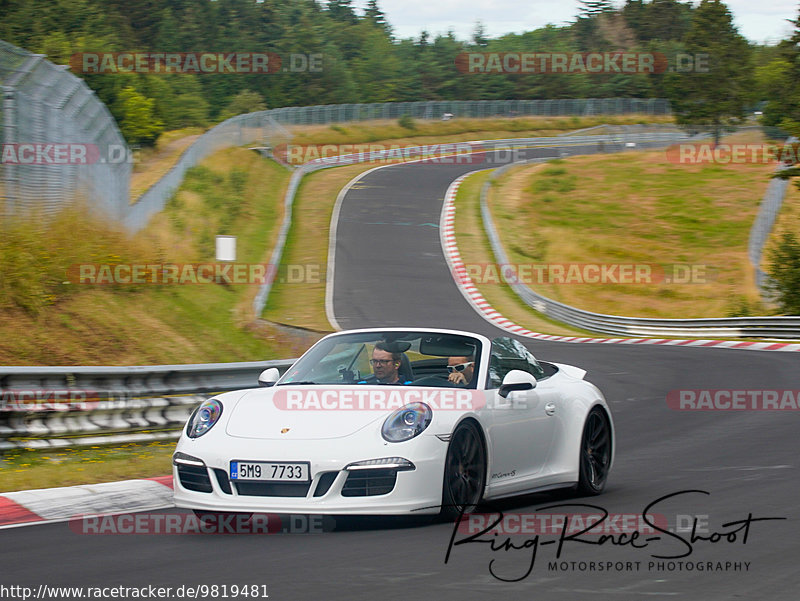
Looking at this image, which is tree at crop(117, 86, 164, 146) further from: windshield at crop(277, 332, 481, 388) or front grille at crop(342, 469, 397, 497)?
front grille at crop(342, 469, 397, 497)

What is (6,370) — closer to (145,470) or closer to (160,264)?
(145,470)

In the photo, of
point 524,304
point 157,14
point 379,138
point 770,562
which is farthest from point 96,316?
point 157,14

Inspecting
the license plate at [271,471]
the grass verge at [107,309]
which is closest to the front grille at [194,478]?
the license plate at [271,471]

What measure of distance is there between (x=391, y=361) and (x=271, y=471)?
1560 mm

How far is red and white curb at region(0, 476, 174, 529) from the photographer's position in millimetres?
7047

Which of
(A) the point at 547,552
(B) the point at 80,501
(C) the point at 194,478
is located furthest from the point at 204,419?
(A) the point at 547,552

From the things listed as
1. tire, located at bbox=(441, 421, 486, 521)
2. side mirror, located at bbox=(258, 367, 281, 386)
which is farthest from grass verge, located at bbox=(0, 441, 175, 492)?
tire, located at bbox=(441, 421, 486, 521)

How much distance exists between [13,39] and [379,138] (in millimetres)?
22813

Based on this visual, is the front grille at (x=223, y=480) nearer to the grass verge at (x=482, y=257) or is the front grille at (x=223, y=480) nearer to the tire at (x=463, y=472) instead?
the tire at (x=463, y=472)

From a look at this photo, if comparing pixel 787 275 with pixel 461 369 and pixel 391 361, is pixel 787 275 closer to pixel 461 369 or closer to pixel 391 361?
pixel 461 369

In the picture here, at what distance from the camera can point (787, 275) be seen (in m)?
30.3

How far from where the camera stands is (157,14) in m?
101

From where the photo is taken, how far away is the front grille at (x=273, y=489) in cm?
624

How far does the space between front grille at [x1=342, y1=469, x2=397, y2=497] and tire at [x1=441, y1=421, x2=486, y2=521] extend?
1.16ft
